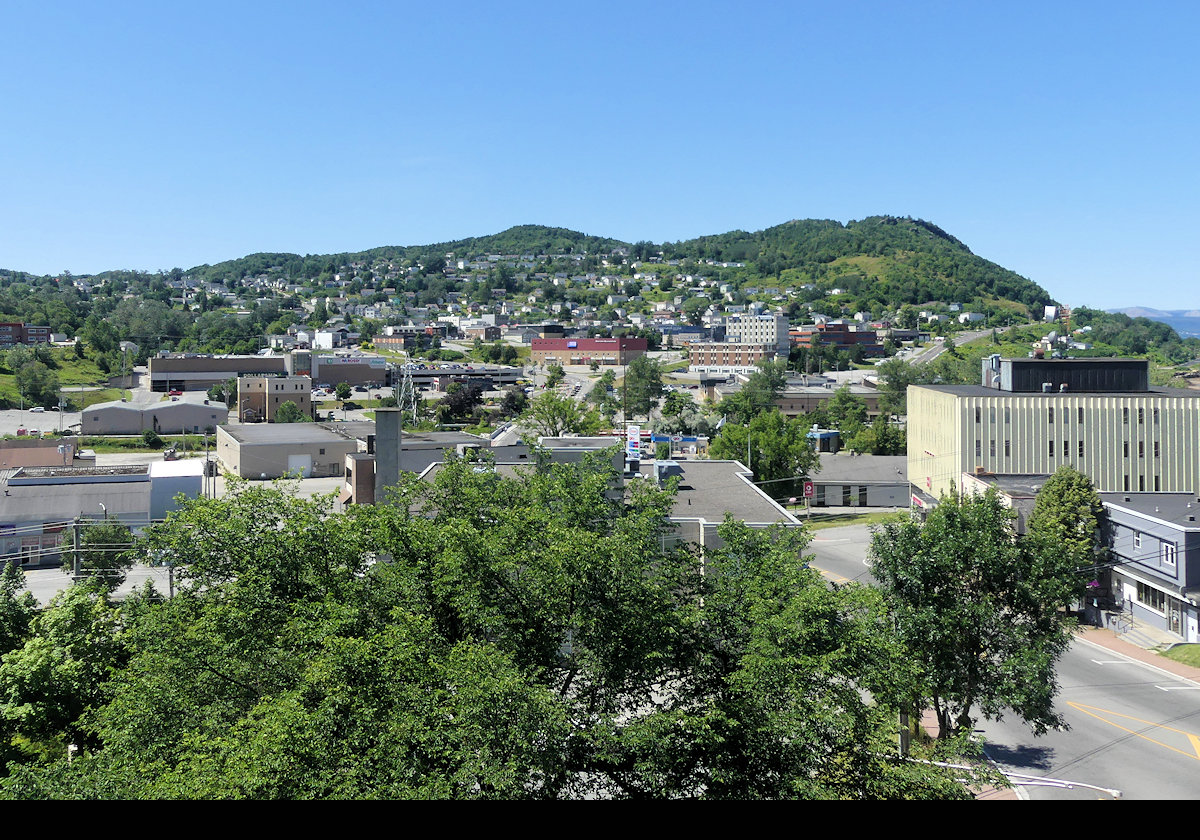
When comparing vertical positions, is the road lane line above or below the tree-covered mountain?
below

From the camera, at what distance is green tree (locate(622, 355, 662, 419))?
59.8m

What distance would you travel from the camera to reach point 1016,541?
1064 cm

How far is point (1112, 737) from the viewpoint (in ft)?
39.3

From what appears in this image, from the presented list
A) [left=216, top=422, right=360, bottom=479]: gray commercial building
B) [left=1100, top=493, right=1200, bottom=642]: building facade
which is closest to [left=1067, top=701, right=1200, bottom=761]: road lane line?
[left=1100, top=493, right=1200, bottom=642]: building facade

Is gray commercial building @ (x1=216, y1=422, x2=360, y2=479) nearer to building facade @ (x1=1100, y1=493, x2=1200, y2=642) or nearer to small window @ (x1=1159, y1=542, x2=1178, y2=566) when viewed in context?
building facade @ (x1=1100, y1=493, x2=1200, y2=642)

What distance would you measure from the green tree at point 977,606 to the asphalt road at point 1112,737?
1.07m

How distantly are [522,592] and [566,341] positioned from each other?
273ft

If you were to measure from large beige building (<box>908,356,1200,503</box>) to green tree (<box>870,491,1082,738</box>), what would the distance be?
14.9 metres

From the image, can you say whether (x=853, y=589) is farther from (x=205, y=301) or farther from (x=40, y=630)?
(x=205, y=301)

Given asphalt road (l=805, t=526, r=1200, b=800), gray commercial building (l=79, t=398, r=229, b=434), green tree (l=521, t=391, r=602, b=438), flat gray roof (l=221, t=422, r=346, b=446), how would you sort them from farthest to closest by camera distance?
gray commercial building (l=79, t=398, r=229, b=434)
green tree (l=521, t=391, r=602, b=438)
flat gray roof (l=221, t=422, r=346, b=446)
asphalt road (l=805, t=526, r=1200, b=800)

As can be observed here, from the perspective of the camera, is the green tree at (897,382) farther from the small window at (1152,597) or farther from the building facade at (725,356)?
the small window at (1152,597)

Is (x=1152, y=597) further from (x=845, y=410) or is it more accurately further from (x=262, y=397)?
(x=262, y=397)

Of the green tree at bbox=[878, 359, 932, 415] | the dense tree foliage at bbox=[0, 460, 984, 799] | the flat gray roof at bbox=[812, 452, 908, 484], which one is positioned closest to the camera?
the dense tree foliage at bbox=[0, 460, 984, 799]
